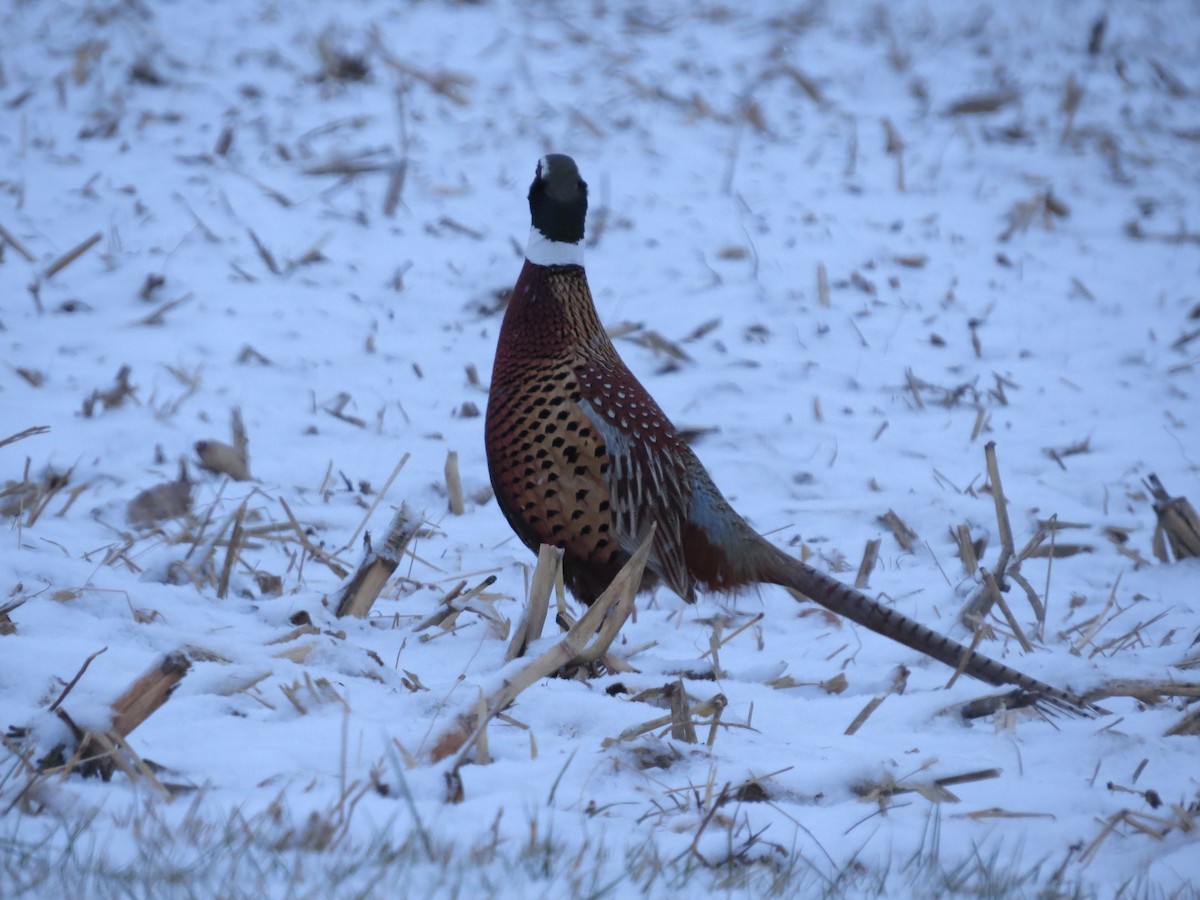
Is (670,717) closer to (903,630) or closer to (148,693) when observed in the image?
(903,630)

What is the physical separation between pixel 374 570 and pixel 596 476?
0.55 metres

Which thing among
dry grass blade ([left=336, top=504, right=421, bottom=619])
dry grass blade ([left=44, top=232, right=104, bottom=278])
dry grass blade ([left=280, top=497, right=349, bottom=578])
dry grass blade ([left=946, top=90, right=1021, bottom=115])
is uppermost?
dry grass blade ([left=946, top=90, right=1021, bottom=115])

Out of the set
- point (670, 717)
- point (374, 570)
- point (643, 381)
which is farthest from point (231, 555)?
point (643, 381)

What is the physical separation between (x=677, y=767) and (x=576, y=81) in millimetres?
6187

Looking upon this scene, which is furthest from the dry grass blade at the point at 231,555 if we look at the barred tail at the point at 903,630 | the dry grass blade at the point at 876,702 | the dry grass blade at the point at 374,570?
the dry grass blade at the point at 876,702

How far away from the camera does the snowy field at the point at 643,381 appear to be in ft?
5.99

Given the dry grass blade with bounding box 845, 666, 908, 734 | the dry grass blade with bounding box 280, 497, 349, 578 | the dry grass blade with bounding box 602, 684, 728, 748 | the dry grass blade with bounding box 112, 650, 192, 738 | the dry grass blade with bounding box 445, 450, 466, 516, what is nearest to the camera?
the dry grass blade with bounding box 112, 650, 192, 738

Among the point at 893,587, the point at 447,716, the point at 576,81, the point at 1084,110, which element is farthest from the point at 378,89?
the point at 447,716

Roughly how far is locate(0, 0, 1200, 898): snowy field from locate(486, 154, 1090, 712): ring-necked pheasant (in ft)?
0.59

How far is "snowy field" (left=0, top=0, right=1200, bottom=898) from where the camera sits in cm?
183

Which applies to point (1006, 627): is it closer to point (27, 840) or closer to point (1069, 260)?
point (27, 840)

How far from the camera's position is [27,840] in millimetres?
1569

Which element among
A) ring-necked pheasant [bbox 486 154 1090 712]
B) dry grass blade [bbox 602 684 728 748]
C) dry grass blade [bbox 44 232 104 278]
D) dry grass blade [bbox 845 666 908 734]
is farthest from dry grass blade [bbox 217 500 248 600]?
dry grass blade [bbox 44 232 104 278]

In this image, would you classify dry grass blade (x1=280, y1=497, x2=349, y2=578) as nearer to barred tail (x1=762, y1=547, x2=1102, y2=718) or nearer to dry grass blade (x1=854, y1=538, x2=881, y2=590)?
barred tail (x1=762, y1=547, x2=1102, y2=718)
